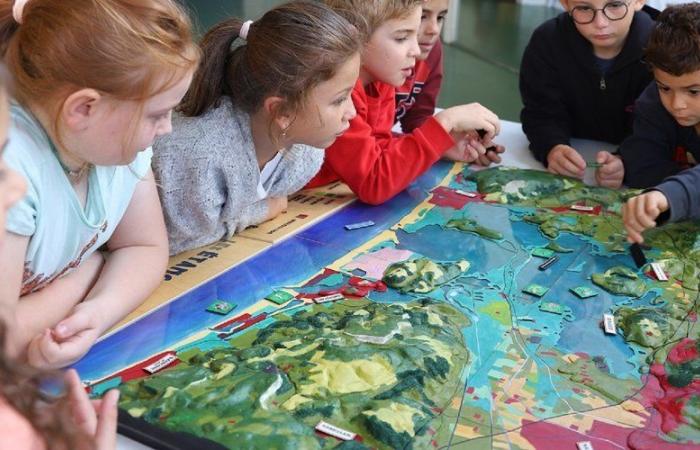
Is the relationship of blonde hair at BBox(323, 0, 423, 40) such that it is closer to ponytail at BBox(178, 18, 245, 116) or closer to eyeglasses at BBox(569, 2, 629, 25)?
ponytail at BBox(178, 18, 245, 116)

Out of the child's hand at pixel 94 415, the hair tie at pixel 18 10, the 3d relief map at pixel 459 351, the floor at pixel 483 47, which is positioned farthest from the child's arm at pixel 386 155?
the floor at pixel 483 47

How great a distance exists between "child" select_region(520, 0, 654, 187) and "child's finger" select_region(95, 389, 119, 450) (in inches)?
46.5

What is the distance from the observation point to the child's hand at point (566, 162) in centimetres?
170

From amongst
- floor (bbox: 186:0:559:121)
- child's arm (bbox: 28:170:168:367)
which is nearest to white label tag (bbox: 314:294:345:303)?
child's arm (bbox: 28:170:168:367)

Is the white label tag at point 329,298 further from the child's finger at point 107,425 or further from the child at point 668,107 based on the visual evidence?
the child at point 668,107

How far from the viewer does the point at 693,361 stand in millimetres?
1071

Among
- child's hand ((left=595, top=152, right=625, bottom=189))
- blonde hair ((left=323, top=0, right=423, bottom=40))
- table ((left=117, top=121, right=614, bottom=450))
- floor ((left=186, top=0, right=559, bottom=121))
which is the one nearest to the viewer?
blonde hair ((left=323, top=0, right=423, bottom=40))

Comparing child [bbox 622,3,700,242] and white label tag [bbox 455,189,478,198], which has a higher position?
child [bbox 622,3,700,242]

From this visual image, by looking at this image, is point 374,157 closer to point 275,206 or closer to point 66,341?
point 275,206

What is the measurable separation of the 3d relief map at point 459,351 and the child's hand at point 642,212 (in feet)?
0.11

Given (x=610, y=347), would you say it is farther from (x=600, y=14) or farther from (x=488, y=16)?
(x=488, y=16)

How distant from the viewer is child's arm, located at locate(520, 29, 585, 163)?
1861 millimetres

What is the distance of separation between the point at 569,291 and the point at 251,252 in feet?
1.73

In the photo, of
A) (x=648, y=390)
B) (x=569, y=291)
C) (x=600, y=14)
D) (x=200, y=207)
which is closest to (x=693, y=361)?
(x=648, y=390)
